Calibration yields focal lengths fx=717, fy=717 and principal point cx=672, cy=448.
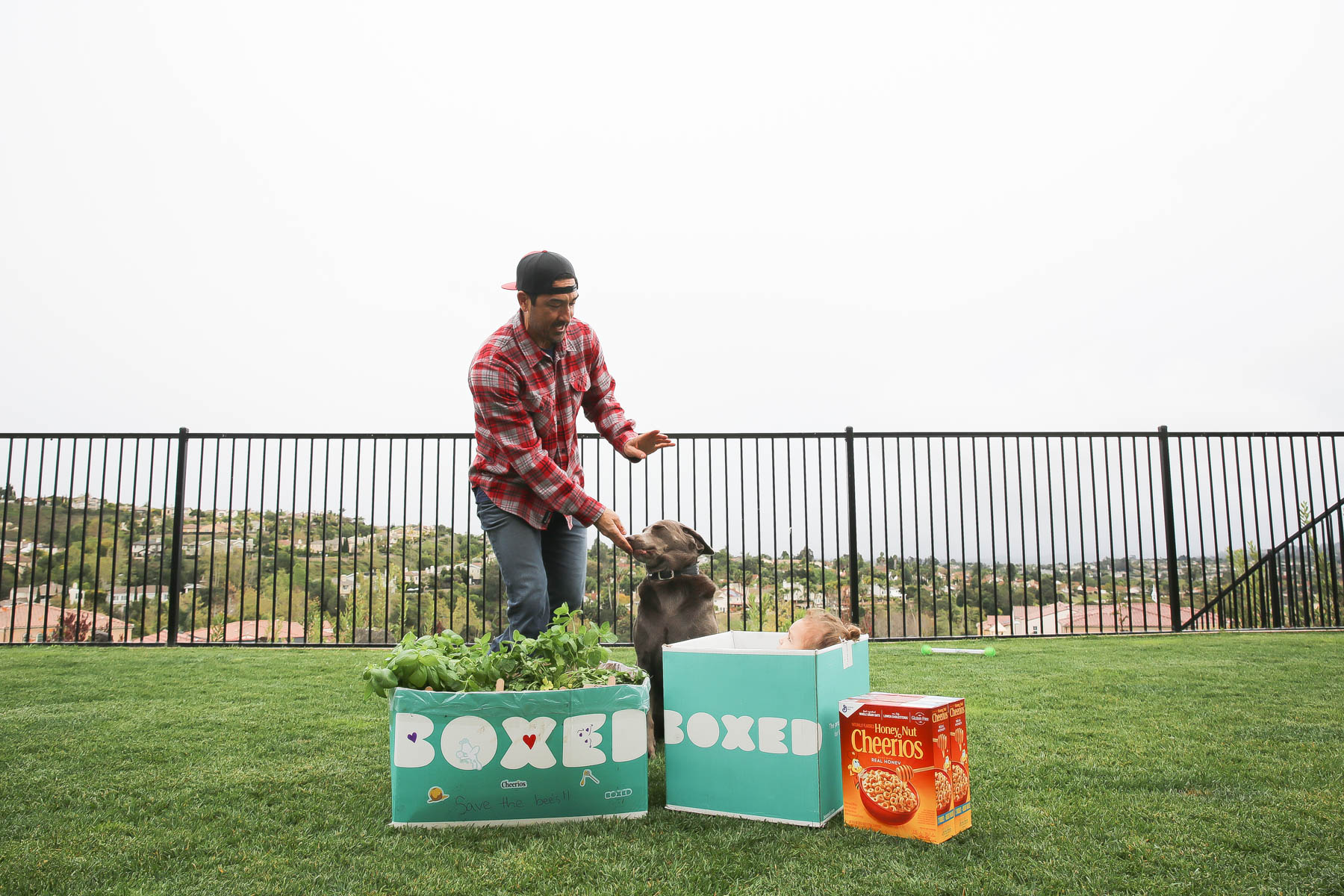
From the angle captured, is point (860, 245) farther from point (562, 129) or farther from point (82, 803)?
point (82, 803)

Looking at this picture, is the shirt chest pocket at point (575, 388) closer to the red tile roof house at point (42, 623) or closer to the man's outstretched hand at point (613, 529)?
the man's outstretched hand at point (613, 529)

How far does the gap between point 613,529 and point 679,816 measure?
0.80 meters

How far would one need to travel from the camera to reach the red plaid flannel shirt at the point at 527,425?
2.27 m

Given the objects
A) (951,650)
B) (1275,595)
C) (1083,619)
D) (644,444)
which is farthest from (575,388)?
(1275,595)

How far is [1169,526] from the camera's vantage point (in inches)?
238

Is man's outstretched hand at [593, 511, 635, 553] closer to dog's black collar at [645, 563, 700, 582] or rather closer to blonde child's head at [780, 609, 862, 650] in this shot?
dog's black collar at [645, 563, 700, 582]

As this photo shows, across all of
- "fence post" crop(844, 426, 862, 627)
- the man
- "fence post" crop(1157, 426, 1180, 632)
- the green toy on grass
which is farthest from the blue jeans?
"fence post" crop(1157, 426, 1180, 632)

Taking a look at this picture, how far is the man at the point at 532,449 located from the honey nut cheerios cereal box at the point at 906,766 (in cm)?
86

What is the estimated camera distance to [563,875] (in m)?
1.36

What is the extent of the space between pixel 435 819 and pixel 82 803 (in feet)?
3.05

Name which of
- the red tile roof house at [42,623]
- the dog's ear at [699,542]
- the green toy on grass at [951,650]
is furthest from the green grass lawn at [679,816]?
the red tile roof house at [42,623]

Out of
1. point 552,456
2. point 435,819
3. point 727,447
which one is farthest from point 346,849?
point 727,447

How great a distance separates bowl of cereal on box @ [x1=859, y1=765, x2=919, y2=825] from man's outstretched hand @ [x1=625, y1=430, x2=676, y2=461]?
1272mm

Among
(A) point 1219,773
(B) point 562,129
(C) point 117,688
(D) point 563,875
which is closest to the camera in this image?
(D) point 563,875
